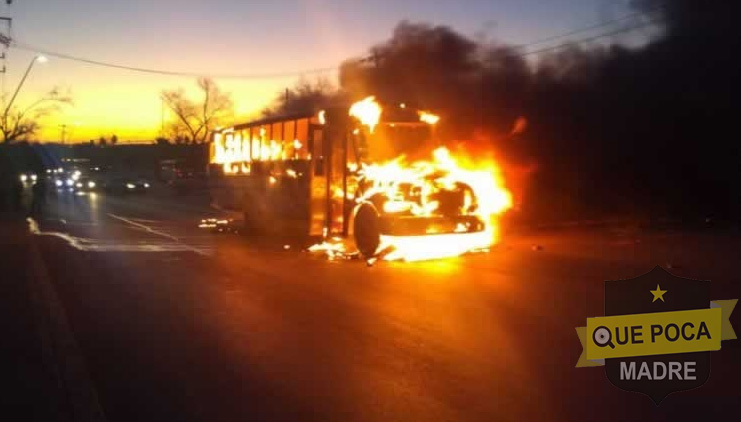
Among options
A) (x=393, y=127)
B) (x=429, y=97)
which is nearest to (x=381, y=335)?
(x=393, y=127)

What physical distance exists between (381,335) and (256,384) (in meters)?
2.22

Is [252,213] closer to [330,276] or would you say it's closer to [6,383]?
[330,276]

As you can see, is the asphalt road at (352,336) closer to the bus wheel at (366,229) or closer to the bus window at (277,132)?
the bus wheel at (366,229)

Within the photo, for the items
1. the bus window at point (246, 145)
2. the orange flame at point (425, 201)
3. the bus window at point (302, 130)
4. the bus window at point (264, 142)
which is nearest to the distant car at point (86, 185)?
the bus window at point (246, 145)

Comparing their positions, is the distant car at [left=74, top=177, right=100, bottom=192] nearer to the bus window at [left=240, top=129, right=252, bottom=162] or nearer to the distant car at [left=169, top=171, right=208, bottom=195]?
the distant car at [left=169, top=171, right=208, bottom=195]

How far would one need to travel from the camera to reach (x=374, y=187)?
18016mm

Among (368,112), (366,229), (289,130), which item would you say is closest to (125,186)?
(289,130)

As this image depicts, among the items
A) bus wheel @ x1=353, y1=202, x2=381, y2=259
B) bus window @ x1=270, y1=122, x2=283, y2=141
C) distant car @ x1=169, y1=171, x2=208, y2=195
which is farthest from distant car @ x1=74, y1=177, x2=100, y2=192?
bus wheel @ x1=353, y1=202, x2=381, y2=259

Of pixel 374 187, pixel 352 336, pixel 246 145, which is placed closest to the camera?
pixel 352 336

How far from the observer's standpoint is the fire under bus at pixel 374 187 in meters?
17.3

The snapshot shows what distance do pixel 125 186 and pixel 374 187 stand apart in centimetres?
4280

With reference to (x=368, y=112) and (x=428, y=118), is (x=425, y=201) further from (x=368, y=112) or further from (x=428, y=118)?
(x=428, y=118)

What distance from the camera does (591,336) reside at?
670 centimetres

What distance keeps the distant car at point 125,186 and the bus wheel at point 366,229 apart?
41.9 m
